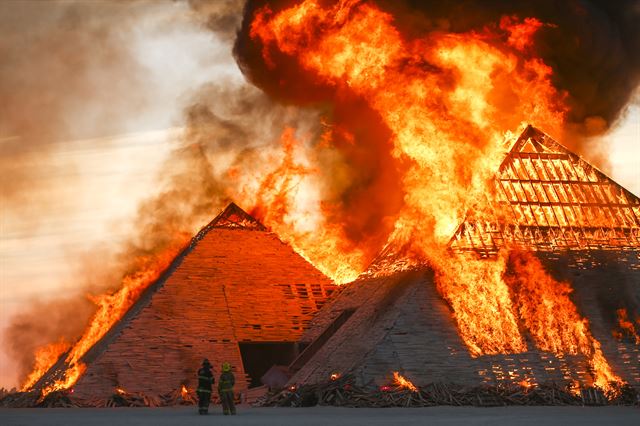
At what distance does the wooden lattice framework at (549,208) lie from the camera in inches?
1516

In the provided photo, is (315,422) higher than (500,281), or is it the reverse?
(500,281)

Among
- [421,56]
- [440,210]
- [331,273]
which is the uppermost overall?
[421,56]

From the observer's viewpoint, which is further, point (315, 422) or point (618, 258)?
point (618, 258)

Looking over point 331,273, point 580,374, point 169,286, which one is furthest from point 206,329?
point 580,374

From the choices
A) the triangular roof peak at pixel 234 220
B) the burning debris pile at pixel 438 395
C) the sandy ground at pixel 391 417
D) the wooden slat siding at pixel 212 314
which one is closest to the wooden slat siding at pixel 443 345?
the burning debris pile at pixel 438 395


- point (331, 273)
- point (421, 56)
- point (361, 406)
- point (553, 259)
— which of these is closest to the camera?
point (361, 406)

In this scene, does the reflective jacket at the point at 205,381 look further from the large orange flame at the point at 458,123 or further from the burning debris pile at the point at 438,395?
the large orange flame at the point at 458,123

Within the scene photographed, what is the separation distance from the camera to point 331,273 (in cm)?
5134

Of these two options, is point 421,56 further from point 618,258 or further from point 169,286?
point 169,286

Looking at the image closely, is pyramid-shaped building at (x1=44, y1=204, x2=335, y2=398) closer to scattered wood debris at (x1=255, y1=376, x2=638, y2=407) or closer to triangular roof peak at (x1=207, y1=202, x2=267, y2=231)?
triangular roof peak at (x1=207, y1=202, x2=267, y2=231)

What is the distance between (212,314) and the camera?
4553 cm

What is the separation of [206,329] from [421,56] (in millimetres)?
13964

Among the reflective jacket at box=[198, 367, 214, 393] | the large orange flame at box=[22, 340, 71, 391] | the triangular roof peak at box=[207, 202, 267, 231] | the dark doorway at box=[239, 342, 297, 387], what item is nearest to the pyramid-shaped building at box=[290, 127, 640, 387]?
the dark doorway at box=[239, 342, 297, 387]

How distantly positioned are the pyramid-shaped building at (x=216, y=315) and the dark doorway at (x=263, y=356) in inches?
1.8
